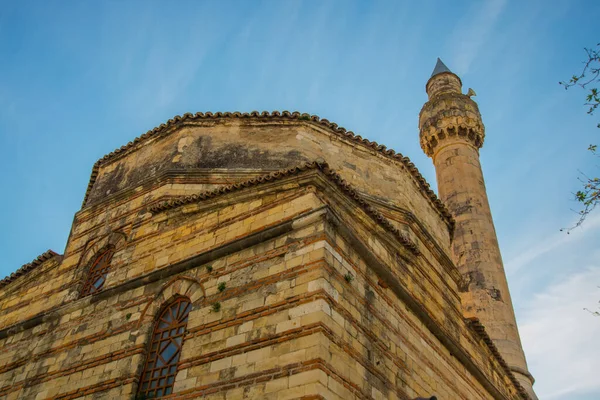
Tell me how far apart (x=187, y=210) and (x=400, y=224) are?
3748mm

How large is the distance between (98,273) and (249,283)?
3561 millimetres

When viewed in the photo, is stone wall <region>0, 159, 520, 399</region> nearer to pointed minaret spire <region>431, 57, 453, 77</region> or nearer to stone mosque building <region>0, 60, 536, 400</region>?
stone mosque building <region>0, 60, 536, 400</region>

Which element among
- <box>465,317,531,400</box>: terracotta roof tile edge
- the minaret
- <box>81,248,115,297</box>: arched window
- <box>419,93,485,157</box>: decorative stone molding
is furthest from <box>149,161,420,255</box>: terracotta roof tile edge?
<box>419,93,485,157</box>: decorative stone molding

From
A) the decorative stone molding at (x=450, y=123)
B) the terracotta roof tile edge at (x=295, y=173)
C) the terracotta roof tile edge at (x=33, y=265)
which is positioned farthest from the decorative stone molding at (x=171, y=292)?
the decorative stone molding at (x=450, y=123)

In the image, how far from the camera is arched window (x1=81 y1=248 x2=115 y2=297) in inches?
349

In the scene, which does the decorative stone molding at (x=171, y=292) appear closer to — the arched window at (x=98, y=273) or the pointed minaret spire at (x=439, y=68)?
the arched window at (x=98, y=273)

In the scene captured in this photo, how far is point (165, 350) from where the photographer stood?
7086 mm

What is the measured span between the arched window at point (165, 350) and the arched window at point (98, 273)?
6.13ft

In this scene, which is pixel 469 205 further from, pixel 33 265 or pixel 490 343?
pixel 33 265

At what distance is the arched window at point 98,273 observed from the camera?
8.86 meters

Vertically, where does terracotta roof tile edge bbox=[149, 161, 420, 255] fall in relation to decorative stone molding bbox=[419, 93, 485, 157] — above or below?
below

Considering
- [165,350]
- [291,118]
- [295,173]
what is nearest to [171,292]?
[165,350]

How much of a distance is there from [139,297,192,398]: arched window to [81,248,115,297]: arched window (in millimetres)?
1868

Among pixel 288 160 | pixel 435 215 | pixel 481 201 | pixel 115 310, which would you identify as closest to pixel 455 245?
pixel 481 201
